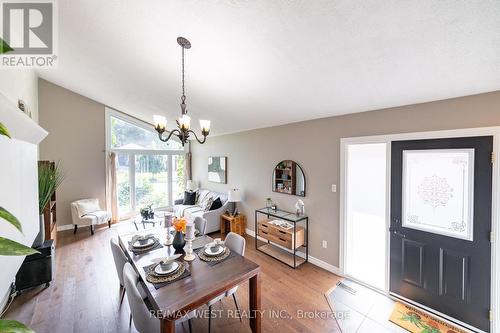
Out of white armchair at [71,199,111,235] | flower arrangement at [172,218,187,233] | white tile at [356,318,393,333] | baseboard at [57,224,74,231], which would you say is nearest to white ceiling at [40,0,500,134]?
flower arrangement at [172,218,187,233]

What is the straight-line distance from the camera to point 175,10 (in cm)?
183

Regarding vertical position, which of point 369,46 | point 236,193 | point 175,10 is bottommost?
point 236,193

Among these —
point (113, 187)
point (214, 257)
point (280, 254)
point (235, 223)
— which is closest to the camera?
point (214, 257)

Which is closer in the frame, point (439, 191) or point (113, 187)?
point (439, 191)

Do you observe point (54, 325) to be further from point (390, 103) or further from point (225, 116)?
point (390, 103)

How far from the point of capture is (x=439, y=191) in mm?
2266

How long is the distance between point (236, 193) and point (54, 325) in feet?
10.6

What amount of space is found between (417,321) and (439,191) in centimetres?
143

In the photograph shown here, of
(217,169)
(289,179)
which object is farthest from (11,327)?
(217,169)

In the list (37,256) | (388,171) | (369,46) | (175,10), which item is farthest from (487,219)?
(37,256)

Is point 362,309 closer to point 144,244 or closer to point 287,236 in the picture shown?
point 287,236
